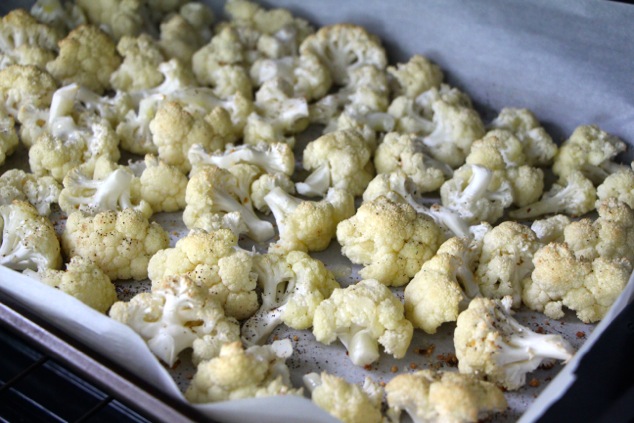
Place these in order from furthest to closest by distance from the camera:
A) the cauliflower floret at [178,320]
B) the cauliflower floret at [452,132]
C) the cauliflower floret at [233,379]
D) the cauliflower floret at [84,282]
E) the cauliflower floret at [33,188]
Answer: the cauliflower floret at [452,132], the cauliflower floret at [33,188], the cauliflower floret at [84,282], the cauliflower floret at [178,320], the cauliflower floret at [233,379]

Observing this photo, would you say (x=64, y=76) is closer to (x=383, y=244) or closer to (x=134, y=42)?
(x=134, y=42)

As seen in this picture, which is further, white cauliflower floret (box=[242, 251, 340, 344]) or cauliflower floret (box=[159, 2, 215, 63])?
cauliflower floret (box=[159, 2, 215, 63])

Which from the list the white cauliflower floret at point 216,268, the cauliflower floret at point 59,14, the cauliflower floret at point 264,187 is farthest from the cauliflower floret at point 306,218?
the cauliflower floret at point 59,14

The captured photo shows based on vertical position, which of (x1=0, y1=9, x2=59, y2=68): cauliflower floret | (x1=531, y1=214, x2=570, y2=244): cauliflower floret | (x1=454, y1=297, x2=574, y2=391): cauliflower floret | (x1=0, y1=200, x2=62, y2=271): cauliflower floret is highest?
(x1=531, y1=214, x2=570, y2=244): cauliflower floret

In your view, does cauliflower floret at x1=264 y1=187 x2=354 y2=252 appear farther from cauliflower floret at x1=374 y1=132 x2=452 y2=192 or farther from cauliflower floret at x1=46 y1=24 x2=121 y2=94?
cauliflower floret at x1=46 y1=24 x2=121 y2=94

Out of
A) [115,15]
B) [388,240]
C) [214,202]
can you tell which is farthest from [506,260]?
[115,15]

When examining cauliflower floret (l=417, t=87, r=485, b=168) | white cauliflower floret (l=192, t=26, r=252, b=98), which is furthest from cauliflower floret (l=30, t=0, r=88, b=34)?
cauliflower floret (l=417, t=87, r=485, b=168)

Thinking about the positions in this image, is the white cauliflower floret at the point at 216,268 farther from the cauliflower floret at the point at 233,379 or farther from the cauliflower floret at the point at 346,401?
the cauliflower floret at the point at 346,401
